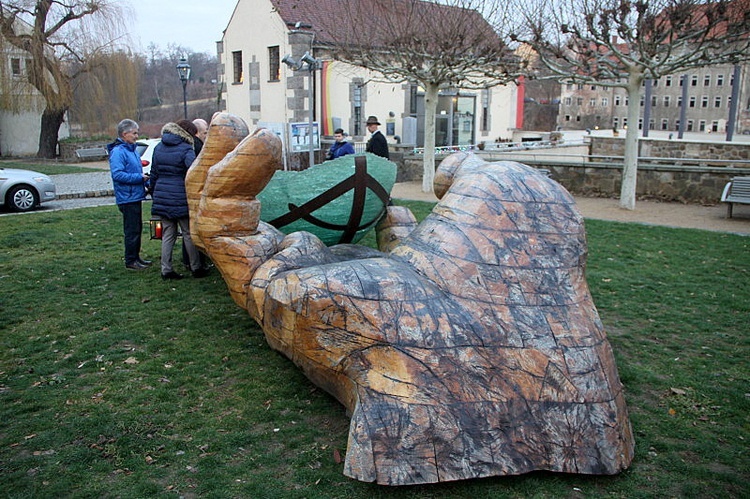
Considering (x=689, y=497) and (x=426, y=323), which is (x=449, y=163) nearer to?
(x=426, y=323)

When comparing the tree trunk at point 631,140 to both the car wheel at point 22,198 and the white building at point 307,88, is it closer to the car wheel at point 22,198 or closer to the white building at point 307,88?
the white building at point 307,88

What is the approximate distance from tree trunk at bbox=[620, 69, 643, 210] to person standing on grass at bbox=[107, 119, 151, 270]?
9.08 metres

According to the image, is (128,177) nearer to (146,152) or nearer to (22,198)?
(22,198)

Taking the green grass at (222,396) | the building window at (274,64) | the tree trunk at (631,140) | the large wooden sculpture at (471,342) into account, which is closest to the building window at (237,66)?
the building window at (274,64)

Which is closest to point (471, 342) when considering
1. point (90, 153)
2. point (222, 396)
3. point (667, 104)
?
point (222, 396)

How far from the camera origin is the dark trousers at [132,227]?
6809mm

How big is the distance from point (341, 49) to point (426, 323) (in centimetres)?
1227

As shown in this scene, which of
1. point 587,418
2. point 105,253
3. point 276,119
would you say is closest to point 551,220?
point 587,418

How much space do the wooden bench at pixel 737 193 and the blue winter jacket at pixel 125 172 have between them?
33.1 feet

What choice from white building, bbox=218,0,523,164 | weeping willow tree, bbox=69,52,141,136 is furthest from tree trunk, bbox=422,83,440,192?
weeping willow tree, bbox=69,52,141,136

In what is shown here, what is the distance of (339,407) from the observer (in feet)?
13.0

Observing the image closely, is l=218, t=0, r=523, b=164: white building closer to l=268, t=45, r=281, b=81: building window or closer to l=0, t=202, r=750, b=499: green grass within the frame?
l=268, t=45, r=281, b=81: building window

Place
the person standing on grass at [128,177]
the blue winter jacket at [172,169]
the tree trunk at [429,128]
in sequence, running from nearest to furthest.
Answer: the blue winter jacket at [172,169] < the person standing on grass at [128,177] < the tree trunk at [429,128]

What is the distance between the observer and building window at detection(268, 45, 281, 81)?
911 inches
